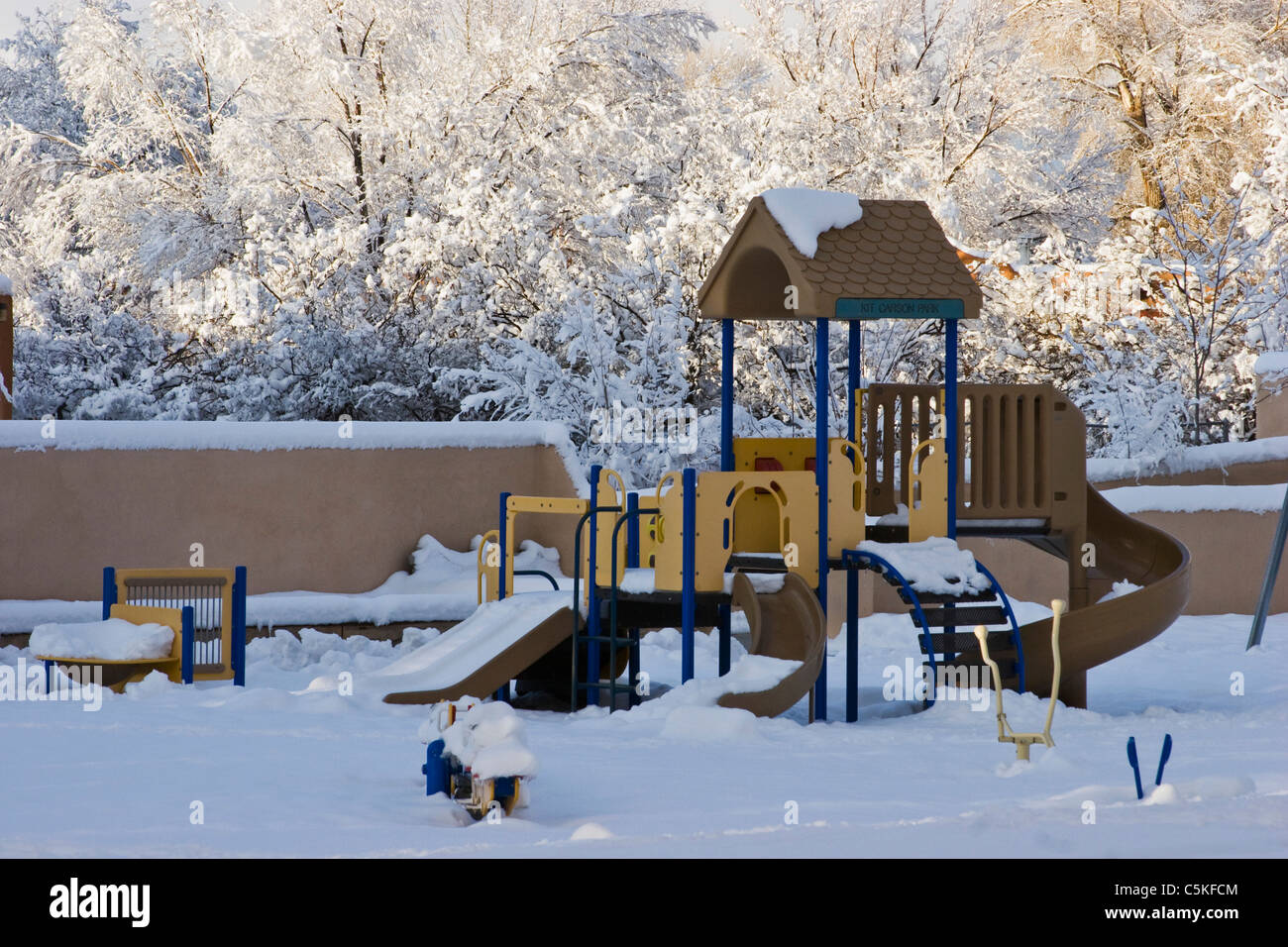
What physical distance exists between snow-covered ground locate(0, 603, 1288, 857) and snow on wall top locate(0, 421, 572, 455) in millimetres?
4944

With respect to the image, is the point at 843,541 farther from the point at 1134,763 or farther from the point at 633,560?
the point at 1134,763

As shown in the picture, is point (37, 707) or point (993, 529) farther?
point (993, 529)

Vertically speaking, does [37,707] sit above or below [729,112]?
below

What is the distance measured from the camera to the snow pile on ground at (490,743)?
5.61 m

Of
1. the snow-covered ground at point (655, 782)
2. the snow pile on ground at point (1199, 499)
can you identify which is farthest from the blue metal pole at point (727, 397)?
the snow pile on ground at point (1199, 499)

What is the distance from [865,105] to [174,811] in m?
19.0

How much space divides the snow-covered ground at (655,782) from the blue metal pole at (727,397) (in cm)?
208

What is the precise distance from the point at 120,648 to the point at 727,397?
4660mm

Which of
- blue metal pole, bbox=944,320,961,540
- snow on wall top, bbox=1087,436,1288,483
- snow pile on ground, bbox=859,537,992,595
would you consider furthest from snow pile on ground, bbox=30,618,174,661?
snow on wall top, bbox=1087,436,1288,483

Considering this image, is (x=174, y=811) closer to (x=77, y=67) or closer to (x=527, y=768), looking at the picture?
(x=527, y=768)

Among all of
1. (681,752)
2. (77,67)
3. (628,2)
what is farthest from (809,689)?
(628,2)

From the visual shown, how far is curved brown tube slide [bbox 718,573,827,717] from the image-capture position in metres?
8.70

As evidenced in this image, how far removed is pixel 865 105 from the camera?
22328 millimetres

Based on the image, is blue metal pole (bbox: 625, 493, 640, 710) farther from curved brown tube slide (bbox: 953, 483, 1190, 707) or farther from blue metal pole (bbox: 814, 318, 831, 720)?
curved brown tube slide (bbox: 953, 483, 1190, 707)
